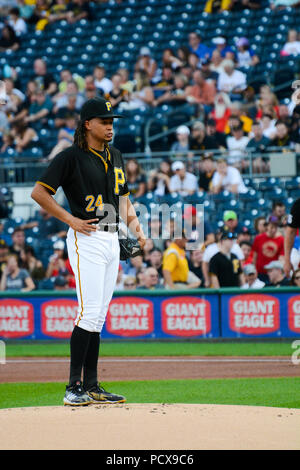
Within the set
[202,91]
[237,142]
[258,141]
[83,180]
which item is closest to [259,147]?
[258,141]

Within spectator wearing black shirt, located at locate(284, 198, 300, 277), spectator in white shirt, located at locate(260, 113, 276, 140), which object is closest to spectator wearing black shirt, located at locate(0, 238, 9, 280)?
spectator in white shirt, located at locate(260, 113, 276, 140)

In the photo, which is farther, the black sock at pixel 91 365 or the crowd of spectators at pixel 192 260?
the crowd of spectators at pixel 192 260

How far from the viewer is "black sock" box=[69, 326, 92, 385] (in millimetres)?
5688

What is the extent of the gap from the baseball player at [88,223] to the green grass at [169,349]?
503 centimetres

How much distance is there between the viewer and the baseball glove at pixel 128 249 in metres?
6.05

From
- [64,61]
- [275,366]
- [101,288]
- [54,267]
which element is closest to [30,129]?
[64,61]

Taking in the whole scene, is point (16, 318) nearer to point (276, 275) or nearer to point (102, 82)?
point (276, 275)

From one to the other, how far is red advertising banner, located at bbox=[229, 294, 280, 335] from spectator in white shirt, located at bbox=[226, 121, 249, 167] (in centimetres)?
359

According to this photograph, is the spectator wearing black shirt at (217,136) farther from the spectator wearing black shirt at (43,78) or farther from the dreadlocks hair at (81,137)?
the dreadlocks hair at (81,137)

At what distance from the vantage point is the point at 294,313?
1166cm

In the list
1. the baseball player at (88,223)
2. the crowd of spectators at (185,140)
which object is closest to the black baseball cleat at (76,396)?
the baseball player at (88,223)

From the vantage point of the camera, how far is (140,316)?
12406mm
